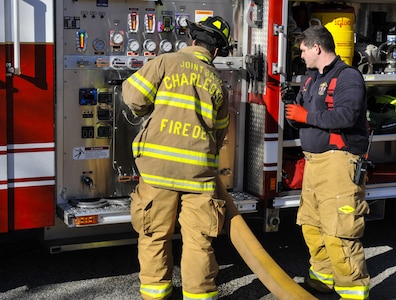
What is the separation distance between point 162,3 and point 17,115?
4.19 feet

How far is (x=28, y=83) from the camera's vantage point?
446 cm

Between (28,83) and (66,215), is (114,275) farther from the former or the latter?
(28,83)

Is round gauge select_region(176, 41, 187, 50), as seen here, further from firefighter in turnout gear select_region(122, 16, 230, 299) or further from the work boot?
the work boot

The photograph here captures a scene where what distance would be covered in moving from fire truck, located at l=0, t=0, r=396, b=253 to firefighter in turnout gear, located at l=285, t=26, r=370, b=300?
50 cm

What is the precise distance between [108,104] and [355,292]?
6.66ft

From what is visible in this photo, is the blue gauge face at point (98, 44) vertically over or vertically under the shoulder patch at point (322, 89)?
over

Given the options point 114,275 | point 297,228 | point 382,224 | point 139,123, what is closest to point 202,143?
point 139,123

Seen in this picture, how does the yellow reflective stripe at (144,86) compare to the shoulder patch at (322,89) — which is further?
the shoulder patch at (322,89)

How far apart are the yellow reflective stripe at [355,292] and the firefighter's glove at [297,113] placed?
110 centimetres

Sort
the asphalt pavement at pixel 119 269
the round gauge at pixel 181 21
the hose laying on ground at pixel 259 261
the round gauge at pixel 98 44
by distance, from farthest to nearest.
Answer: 1. the round gauge at pixel 181 21
2. the asphalt pavement at pixel 119 269
3. the round gauge at pixel 98 44
4. the hose laying on ground at pixel 259 261

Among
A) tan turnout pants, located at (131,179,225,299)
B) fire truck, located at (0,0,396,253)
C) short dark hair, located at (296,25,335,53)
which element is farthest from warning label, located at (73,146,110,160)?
short dark hair, located at (296,25,335,53)

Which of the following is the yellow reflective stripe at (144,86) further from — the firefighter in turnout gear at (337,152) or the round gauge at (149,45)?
the firefighter in turnout gear at (337,152)

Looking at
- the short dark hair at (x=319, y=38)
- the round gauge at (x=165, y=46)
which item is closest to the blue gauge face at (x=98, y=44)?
the round gauge at (x=165, y=46)

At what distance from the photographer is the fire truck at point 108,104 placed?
4.46 metres
